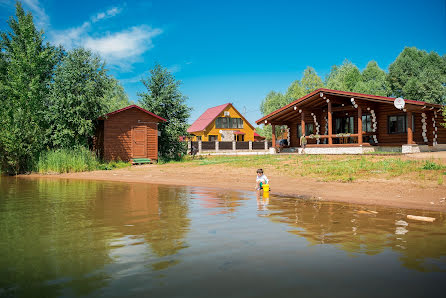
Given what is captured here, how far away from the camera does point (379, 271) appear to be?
4332mm

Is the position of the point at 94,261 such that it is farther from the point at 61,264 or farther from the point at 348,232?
the point at 348,232

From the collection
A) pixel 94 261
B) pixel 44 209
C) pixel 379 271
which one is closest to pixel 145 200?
pixel 44 209

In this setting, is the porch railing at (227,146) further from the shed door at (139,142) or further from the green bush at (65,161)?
the green bush at (65,161)

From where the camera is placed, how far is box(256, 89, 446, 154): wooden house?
2402 centimetres

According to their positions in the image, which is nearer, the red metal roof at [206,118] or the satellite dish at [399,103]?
the satellite dish at [399,103]

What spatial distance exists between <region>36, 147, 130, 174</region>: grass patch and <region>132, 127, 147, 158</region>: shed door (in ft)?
13.1

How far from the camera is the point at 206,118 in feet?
190

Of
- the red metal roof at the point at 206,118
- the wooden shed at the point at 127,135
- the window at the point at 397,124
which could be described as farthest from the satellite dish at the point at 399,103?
the red metal roof at the point at 206,118

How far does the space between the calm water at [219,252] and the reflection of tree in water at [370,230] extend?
20 millimetres

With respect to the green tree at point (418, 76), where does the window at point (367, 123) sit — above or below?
below

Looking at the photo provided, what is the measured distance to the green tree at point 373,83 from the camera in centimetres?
5185

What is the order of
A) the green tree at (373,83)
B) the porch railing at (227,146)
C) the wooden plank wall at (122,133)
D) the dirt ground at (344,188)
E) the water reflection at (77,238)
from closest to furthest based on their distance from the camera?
the water reflection at (77,238) < the dirt ground at (344,188) < the wooden plank wall at (122,133) < the porch railing at (227,146) < the green tree at (373,83)

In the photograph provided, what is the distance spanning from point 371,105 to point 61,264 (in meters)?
26.0

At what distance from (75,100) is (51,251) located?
70.4 ft
